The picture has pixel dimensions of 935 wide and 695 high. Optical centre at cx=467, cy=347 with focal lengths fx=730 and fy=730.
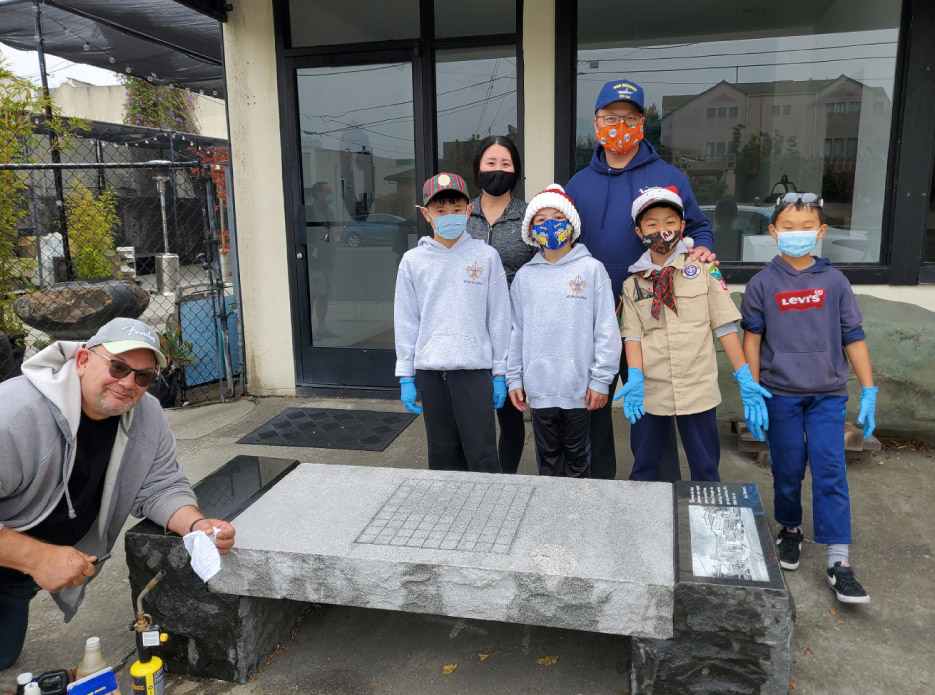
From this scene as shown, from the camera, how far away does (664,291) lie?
319cm

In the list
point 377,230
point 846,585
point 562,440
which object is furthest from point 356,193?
point 846,585

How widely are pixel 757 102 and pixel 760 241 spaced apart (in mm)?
947

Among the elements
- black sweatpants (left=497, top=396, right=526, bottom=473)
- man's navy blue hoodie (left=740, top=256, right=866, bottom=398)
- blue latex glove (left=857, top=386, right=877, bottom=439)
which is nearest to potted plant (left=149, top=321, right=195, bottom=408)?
black sweatpants (left=497, top=396, right=526, bottom=473)

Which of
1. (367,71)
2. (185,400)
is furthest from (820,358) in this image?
(185,400)

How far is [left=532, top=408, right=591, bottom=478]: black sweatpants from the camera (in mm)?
3338

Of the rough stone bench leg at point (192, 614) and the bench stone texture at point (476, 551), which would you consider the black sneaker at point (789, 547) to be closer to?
the bench stone texture at point (476, 551)

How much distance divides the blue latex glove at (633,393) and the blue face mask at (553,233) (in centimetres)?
64

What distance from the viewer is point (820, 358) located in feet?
10.0

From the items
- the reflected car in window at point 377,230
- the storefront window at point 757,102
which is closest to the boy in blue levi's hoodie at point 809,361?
the storefront window at point 757,102

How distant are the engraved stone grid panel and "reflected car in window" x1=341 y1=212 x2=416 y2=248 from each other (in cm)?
300

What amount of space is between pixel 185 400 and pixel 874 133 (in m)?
5.49

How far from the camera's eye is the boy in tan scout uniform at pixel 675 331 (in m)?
3.15

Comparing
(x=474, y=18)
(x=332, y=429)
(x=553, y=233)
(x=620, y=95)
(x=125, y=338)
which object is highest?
(x=474, y=18)

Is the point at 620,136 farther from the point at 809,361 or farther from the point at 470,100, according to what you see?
the point at 470,100
